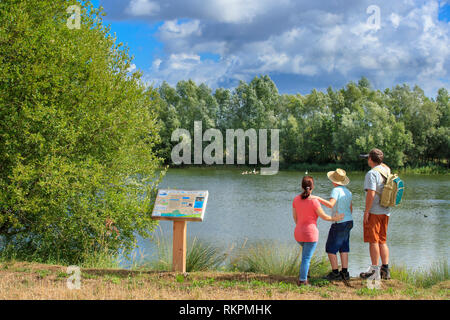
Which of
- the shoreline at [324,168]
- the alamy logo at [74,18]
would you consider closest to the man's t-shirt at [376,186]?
the alamy logo at [74,18]

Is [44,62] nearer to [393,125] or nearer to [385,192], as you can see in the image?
[385,192]

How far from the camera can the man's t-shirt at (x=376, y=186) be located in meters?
7.62

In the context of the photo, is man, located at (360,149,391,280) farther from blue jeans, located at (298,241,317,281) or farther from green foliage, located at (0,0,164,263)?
green foliage, located at (0,0,164,263)

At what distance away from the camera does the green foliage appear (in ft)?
34.2

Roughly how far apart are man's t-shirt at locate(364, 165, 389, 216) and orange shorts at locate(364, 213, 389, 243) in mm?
91

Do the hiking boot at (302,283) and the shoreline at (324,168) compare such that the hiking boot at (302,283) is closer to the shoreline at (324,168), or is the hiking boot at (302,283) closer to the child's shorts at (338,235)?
the child's shorts at (338,235)

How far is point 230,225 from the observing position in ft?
68.6

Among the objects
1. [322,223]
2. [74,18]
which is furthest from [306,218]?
[322,223]

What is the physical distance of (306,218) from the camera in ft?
24.3

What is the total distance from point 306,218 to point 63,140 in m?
6.15

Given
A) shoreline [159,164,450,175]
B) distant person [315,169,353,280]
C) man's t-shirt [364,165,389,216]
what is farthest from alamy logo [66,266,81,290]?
shoreline [159,164,450,175]

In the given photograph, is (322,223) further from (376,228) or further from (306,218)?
(306,218)
